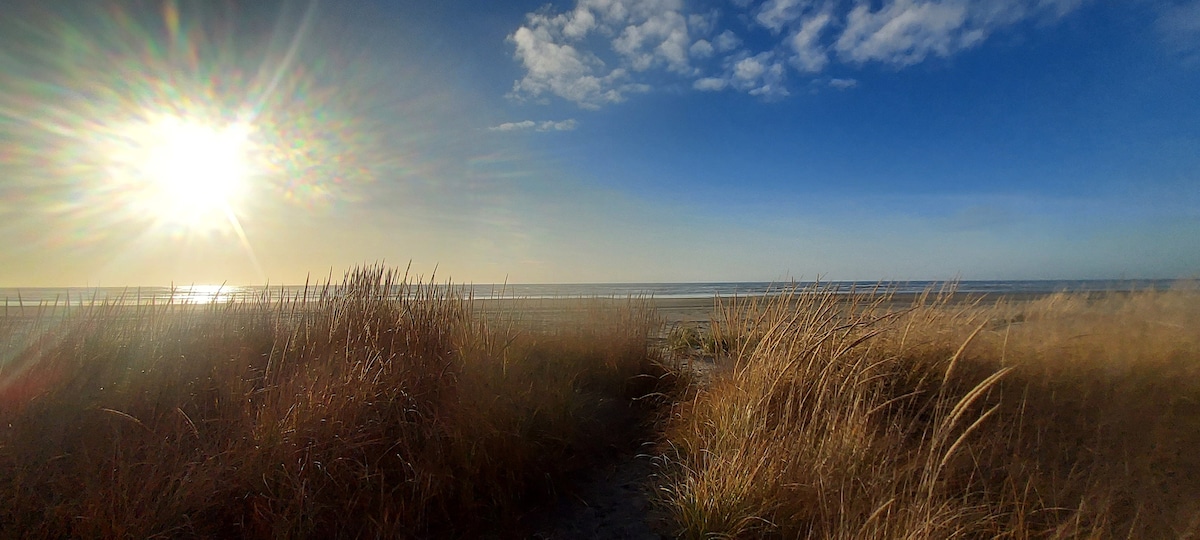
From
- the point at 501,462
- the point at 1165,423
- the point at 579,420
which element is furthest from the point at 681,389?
the point at 1165,423

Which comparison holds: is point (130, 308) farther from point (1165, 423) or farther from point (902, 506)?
point (1165, 423)

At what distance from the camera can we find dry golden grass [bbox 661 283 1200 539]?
7.76 ft

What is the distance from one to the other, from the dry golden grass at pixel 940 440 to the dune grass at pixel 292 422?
1086mm

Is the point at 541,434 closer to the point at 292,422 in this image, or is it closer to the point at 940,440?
the point at 292,422

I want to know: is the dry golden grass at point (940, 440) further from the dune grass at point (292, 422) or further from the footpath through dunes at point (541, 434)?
the dune grass at point (292, 422)

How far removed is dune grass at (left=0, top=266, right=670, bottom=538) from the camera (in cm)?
240

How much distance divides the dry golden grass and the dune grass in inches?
42.8

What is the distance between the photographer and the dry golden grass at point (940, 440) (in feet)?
7.76

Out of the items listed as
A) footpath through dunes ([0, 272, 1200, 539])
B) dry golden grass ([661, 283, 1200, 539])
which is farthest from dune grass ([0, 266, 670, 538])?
dry golden grass ([661, 283, 1200, 539])

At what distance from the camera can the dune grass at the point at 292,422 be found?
7.88 ft

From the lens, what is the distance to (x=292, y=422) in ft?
9.02

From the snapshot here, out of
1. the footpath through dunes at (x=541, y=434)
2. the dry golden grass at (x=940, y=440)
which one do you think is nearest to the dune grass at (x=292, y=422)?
the footpath through dunes at (x=541, y=434)

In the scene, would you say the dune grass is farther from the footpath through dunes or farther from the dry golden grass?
the dry golden grass

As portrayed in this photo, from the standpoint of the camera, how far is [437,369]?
373 centimetres
